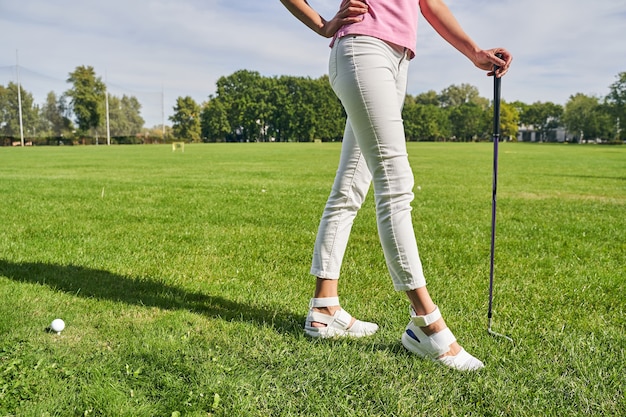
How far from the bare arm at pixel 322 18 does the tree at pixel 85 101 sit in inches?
3520

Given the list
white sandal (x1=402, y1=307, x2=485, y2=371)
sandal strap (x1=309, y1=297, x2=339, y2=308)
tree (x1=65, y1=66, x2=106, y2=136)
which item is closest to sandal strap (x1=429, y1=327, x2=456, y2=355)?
white sandal (x1=402, y1=307, x2=485, y2=371)

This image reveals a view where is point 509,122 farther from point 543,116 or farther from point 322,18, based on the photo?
point 322,18

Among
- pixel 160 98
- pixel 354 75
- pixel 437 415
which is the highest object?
pixel 160 98

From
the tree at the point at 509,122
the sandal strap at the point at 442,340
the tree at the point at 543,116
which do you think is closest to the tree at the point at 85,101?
the tree at the point at 509,122

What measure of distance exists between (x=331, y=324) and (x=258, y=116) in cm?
10293

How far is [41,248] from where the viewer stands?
4918mm

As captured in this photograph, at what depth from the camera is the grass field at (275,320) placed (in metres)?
2.13

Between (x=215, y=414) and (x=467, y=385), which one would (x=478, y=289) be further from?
(x=215, y=414)

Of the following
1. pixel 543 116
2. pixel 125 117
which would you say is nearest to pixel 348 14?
pixel 125 117

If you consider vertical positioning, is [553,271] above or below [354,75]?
below

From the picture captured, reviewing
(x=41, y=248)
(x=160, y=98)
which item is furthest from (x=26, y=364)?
(x=160, y=98)

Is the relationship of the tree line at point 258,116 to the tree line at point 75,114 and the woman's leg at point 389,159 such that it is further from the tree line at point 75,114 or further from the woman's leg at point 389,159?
the woman's leg at point 389,159

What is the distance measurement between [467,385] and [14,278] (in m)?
3.38

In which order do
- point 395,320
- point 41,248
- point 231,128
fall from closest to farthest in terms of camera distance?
point 395,320, point 41,248, point 231,128
